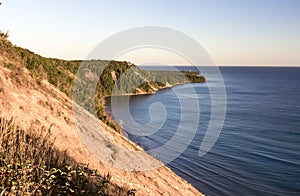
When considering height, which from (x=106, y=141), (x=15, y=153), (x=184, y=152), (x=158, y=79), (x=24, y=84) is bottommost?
(x=184, y=152)

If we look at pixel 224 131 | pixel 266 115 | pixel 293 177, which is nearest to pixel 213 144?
pixel 224 131

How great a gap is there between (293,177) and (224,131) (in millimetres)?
15109

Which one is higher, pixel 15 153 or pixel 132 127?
pixel 15 153

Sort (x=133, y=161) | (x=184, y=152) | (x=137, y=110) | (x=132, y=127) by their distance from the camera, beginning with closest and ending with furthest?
(x=133, y=161) → (x=184, y=152) → (x=132, y=127) → (x=137, y=110)

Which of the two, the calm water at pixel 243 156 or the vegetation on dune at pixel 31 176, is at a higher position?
the vegetation on dune at pixel 31 176

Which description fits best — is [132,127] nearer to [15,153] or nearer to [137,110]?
[137,110]

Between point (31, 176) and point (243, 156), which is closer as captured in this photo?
point (31, 176)

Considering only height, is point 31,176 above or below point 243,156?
above

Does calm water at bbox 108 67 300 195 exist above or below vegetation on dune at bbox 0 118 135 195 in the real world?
below

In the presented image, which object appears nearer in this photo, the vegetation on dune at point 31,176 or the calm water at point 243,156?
the vegetation on dune at point 31,176

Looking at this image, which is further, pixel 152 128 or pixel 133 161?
pixel 152 128

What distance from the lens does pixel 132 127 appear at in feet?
123

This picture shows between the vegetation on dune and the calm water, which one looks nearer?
the vegetation on dune

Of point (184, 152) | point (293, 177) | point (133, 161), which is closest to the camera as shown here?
point (133, 161)
